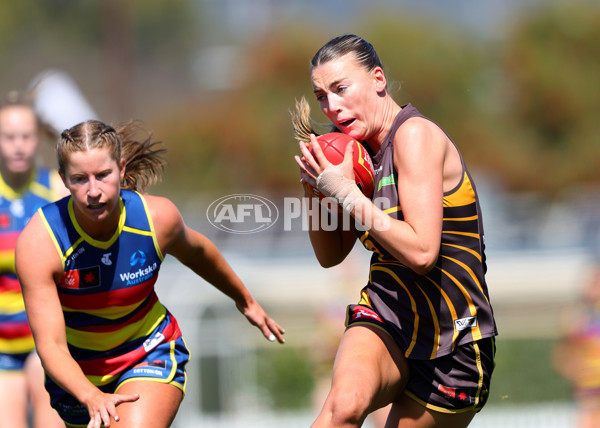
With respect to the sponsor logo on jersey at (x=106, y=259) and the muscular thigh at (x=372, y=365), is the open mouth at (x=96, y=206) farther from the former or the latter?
the muscular thigh at (x=372, y=365)

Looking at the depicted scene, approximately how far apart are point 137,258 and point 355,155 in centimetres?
115

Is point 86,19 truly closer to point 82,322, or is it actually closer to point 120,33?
point 120,33

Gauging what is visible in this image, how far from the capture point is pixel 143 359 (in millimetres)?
4074

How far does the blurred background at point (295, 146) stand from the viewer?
32.2 ft

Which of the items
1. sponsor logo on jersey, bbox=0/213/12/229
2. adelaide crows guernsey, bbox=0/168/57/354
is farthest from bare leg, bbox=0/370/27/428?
sponsor logo on jersey, bbox=0/213/12/229

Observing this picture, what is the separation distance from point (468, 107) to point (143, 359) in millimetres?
26463

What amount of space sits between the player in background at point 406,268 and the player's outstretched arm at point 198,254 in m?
0.71

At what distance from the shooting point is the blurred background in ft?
32.2

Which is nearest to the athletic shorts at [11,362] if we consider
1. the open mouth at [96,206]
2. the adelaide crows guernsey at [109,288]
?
the adelaide crows guernsey at [109,288]

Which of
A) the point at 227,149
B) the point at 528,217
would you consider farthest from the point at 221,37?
the point at 528,217

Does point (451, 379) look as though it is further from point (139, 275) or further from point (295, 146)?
point (295, 146)

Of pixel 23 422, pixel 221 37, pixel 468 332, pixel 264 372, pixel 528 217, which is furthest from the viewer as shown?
pixel 221 37

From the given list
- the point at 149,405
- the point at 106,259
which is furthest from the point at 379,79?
the point at 149,405

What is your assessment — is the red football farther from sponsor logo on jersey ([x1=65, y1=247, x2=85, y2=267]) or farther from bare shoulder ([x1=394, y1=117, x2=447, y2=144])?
sponsor logo on jersey ([x1=65, y1=247, x2=85, y2=267])
